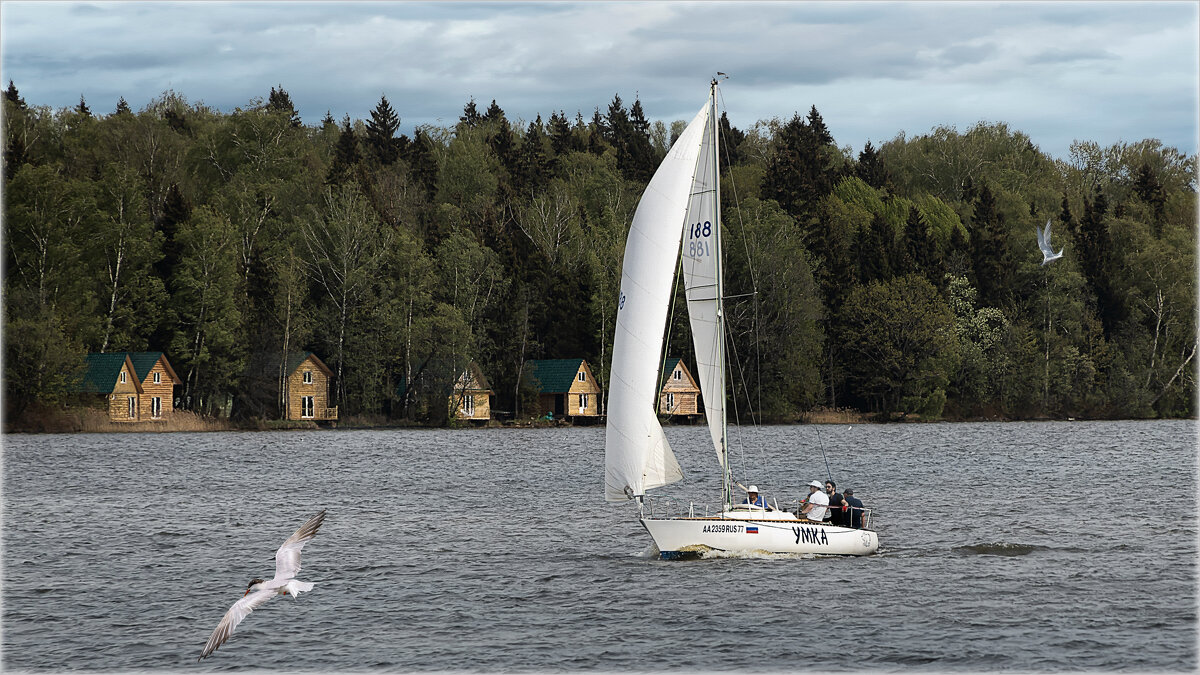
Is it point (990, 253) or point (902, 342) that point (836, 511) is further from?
point (990, 253)

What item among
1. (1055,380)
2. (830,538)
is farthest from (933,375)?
(830,538)

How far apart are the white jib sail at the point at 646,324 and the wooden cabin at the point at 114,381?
230 feet

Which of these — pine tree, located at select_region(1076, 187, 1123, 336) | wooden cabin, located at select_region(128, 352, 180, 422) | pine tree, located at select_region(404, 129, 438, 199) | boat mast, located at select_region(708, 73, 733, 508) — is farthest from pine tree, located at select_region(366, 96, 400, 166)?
boat mast, located at select_region(708, 73, 733, 508)

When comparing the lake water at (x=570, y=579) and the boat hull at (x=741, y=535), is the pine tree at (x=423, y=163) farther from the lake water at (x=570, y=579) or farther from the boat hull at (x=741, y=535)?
the boat hull at (x=741, y=535)

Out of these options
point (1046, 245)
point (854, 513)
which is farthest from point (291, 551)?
point (1046, 245)

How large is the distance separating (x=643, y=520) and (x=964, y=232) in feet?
317

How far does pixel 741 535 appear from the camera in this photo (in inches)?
1147

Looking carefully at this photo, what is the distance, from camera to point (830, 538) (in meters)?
29.9

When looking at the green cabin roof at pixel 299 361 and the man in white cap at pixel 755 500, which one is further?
the green cabin roof at pixel 299 361

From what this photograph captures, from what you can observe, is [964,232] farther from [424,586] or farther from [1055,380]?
[424,586]

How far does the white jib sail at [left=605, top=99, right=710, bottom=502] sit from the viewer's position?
1113 inches

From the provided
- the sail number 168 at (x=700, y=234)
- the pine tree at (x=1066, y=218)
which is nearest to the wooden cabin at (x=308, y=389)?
the pine tree at (x=1066, y=218)

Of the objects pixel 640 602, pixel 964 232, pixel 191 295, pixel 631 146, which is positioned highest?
pixel 631 146

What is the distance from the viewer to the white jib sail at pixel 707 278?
1129 inches
